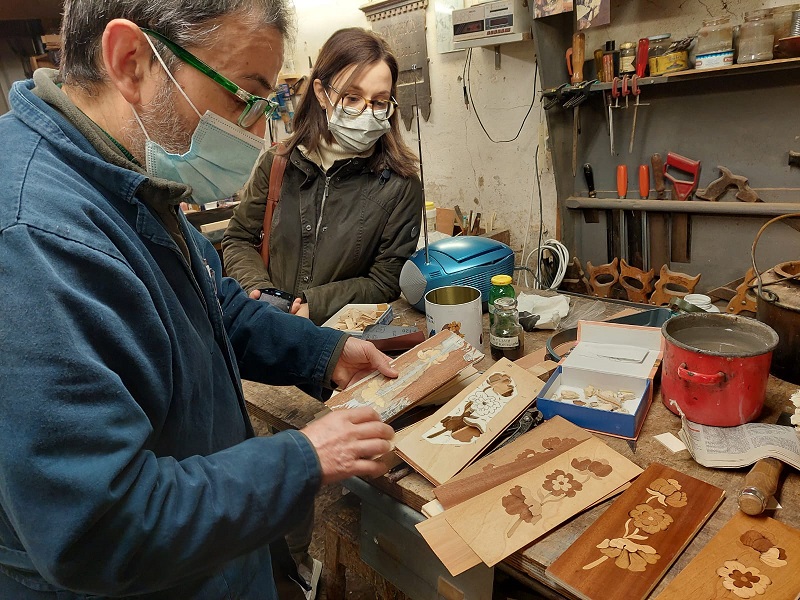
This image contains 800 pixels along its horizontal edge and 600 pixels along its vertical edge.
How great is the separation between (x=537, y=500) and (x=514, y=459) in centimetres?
12

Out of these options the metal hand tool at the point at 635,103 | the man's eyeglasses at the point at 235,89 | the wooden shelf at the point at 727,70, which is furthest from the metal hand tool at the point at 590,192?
the man's eyeglasses at the point at 235,89

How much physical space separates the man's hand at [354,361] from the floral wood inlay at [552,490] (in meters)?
0.47

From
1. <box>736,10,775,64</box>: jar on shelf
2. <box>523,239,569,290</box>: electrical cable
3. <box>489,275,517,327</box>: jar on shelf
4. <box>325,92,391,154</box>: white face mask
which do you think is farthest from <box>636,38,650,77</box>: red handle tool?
<box>489,275,517,327</box>: jar on shelf

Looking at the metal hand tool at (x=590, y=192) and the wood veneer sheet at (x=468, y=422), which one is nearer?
the wood veneer sheet at (x=468, y=422)

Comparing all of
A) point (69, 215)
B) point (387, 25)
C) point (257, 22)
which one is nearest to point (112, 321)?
point (69, 215)

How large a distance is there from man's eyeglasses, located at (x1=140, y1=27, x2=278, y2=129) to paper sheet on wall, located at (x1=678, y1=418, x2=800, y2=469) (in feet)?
3.64

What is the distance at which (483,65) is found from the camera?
3.68 metres

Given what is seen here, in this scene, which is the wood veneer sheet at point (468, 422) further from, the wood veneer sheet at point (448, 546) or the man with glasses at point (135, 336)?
the man with glasses at point (135, 336)

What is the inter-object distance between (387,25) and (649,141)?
2334 mm

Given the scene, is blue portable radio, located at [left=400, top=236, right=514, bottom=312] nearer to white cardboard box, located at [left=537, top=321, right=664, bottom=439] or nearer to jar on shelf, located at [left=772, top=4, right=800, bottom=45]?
white cardboard box, located at [left=537, top=321, right=664, bottom=439]

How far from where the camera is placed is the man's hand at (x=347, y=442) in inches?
33.0

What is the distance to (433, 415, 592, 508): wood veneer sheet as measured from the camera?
3.36 ft

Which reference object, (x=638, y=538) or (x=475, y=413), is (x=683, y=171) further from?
(x=638, y=538)

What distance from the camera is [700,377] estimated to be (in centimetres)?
112
